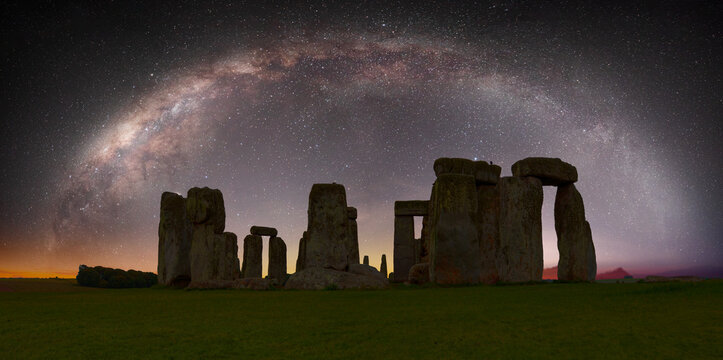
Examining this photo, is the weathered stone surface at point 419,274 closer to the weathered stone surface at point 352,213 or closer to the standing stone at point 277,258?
the weathered stone surface at point 352,213

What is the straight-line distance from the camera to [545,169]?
13.7 meters

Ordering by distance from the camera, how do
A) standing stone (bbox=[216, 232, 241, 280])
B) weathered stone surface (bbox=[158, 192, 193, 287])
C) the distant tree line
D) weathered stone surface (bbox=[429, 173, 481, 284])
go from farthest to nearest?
the distant tree line
weathered stone surface (bbox=[158, 192, 193, 287])
standing stone (bbox=[216, 232, 241, 280])
weathered stone surface (bbox=[429, 173, 481, 284])

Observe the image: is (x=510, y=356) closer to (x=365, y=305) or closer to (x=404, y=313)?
(x=404, y=313)

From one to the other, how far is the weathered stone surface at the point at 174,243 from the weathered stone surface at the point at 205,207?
0.92m

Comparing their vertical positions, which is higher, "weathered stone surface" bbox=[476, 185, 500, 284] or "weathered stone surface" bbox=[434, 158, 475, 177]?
"weathered stone surface" bbox=[434, 158, 475, 177]

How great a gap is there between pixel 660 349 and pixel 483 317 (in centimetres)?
181

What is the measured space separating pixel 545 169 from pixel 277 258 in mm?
12354

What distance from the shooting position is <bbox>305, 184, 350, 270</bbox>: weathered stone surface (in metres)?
12.4

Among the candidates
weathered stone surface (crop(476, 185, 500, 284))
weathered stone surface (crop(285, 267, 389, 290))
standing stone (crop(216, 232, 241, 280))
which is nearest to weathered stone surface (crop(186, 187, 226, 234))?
standing stone (crop(216, 232, 241, 280))

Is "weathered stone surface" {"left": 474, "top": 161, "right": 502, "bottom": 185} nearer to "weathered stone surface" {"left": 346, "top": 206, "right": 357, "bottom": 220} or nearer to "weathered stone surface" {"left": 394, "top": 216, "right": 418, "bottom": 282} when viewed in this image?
"weathered stone surface" {"left": 394, "top": 216, "right": 418, "bottom": 282}

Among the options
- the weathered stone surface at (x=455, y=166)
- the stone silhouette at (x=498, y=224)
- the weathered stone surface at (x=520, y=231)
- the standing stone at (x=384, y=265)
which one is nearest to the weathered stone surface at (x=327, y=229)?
the stone silhouette at (x=498, y=224)

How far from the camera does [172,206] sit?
585 inches

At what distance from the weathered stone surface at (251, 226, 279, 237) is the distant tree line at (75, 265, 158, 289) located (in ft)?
14.1

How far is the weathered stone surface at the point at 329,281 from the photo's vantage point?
1070 cm
